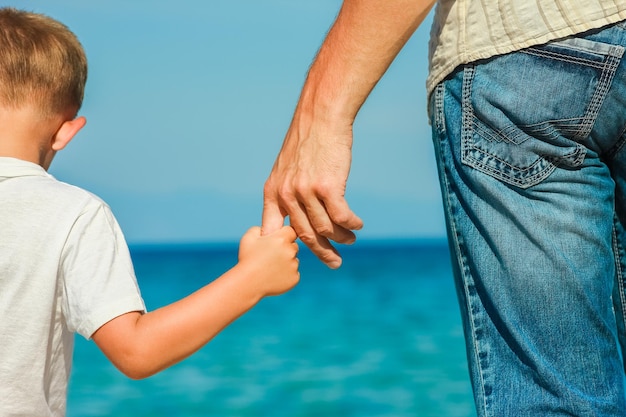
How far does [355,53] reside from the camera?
5.57ft

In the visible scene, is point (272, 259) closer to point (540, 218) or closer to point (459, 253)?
point (459, 253)

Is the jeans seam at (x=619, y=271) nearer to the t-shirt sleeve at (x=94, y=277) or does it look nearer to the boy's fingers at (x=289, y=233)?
the boy's fingers at (x=289, y=233)

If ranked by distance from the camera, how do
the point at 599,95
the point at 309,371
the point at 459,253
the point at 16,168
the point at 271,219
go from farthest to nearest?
the point at 309,371
the point at 271,219
the point at 16,168
the point at 459,253
the point at 599,95

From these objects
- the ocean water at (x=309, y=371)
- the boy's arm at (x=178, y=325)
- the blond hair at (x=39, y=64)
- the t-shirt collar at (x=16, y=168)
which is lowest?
the ocean water at (x=309, y=371)

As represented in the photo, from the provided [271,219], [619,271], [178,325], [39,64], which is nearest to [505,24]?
[619,271]

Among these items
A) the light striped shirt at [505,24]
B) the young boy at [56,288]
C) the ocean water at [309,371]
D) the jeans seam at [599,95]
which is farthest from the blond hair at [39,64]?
the ocean water at [309,371]

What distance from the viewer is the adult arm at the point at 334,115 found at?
5.46ft

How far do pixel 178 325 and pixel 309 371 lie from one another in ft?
31.1

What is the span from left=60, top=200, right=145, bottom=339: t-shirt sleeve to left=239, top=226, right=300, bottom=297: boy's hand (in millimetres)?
255

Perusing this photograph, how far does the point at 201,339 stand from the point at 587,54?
0.89m

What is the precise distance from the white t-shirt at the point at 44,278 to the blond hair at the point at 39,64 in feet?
0.59

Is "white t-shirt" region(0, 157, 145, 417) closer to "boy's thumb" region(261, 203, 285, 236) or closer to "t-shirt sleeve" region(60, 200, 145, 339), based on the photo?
"t-shirt sleeve" region(60, 200, 145, 339)

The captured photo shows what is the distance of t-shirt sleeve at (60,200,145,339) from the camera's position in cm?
176

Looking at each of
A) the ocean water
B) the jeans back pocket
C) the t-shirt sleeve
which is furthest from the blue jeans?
the ocean water
